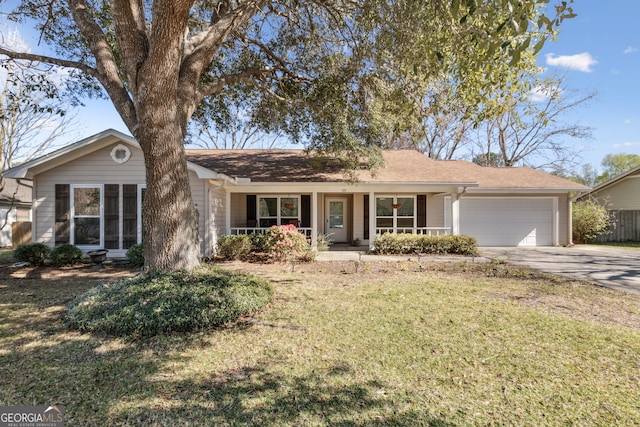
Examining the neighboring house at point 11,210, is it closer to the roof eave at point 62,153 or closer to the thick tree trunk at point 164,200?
the roof eave at point 62,153

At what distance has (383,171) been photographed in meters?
12.7

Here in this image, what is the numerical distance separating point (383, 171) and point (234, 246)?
Answer: 6565 millimetres

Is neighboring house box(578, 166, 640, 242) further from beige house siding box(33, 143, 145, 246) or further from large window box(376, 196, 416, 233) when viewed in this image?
beige house siding box(33, 143, 145, 246)

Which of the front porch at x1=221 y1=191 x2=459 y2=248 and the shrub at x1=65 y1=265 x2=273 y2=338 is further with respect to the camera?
the front porch at x1=221 y1=191 x2=459 y2=248

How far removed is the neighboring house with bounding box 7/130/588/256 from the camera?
32.4ft

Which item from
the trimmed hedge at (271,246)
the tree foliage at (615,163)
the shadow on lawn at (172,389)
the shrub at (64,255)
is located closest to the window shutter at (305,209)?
the trimmed hedge at (271,246)

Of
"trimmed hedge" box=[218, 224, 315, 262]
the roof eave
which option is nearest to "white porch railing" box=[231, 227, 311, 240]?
"trimmed hedge" box=[218, 224, 315, 262]

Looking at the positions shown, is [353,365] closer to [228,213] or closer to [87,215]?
[228,213]

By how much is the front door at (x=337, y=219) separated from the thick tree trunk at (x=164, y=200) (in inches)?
371

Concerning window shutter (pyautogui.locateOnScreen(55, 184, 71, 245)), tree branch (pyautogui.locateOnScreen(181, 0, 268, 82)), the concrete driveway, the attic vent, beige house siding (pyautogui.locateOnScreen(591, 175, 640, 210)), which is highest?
tree branch (pyautogui.locateOnScreen(181, 0, 268, 82))

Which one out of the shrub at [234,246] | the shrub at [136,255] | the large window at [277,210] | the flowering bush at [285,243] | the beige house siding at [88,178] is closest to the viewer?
the shrub at [136,255]

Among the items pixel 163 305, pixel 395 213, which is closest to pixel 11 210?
pixel 163 305

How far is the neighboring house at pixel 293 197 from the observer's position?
9.88 meters

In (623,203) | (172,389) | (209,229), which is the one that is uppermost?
(623,203)
